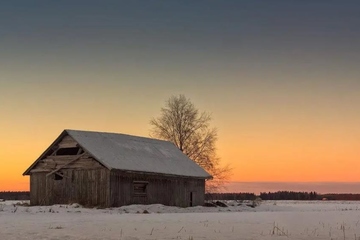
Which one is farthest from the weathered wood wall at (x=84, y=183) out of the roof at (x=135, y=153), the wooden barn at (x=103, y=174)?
the roof at (x=135, y=153)

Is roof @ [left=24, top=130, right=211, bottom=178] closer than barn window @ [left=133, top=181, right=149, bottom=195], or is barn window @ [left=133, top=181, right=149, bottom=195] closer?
roof @ [left=24, top=130, right=211, bottom=178]

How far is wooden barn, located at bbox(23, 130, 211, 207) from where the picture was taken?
149 feet

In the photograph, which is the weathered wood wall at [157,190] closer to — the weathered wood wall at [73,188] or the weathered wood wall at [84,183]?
the weathered wood wall at [84,183]

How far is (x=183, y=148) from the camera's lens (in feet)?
225

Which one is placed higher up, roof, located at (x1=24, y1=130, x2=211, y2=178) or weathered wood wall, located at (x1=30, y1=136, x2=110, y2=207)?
roof, located at (x1=24, y1=130, x2=211, y2=178)

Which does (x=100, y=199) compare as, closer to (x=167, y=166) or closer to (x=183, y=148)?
(x=167, y=166)

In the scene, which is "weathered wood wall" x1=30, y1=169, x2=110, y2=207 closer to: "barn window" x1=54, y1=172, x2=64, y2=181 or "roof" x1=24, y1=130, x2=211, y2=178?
"barn window" x1=54, y1=172, x2=64, y2=181

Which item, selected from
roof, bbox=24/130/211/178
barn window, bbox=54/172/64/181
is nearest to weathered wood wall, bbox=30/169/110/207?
barn window, bbox=54/172/64/181

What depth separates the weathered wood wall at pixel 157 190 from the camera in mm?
45875

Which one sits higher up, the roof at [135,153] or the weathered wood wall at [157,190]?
the roof at [135,153]

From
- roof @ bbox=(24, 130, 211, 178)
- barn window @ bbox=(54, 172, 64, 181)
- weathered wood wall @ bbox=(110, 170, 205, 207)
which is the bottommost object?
weathered wood wall @ bbox=(110, 170, 205, 207)

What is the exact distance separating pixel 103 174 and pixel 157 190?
676cm

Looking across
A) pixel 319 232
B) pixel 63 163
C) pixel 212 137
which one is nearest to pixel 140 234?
pixel 319 232

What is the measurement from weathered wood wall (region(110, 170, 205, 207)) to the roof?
697mm
